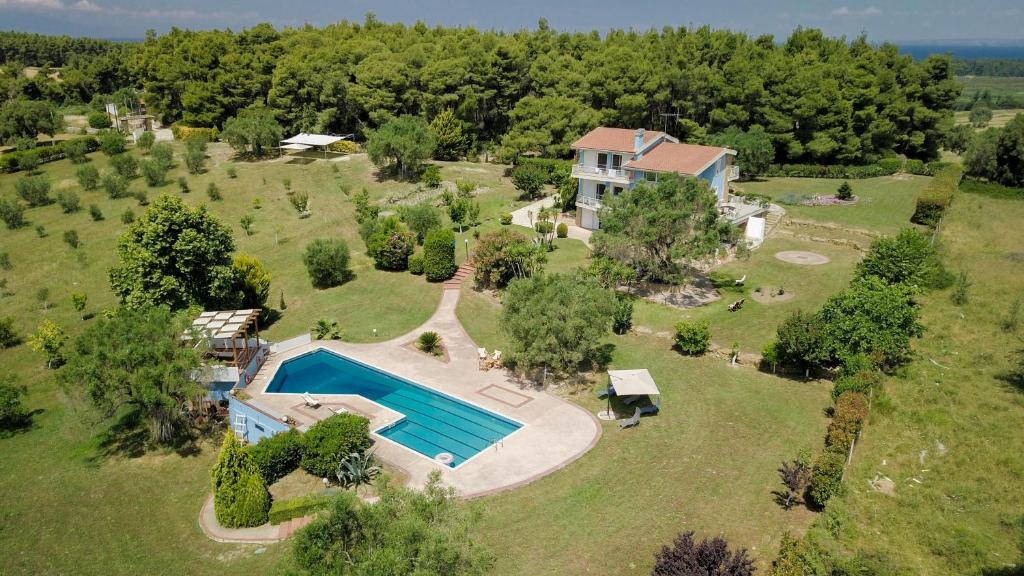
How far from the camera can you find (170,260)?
31.0 m

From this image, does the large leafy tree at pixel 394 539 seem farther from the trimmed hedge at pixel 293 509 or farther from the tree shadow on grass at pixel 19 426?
the tree shadow on grass at pixel 19 426

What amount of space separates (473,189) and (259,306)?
79.3ft

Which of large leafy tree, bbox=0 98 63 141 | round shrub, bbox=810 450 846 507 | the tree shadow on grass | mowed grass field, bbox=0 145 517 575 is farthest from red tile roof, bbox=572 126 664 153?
large leafy tree, bbox=0 98 63 141

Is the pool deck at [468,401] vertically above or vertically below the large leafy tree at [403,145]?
below

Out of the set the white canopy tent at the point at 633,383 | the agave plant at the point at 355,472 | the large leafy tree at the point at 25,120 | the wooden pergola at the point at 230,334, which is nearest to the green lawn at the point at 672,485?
the white canopy tent at the point at 633,383

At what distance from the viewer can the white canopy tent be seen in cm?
2438

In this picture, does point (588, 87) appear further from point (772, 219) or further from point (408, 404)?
point (408, 404)

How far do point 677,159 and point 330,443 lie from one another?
33.0m

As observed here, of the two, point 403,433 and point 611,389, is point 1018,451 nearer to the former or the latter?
point 611,389

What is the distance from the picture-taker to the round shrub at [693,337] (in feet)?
97.3

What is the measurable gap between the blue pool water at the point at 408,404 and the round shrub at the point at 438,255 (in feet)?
31.9

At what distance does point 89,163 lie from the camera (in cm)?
6662

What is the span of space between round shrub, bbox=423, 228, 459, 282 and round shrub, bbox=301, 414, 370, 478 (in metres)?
17.9

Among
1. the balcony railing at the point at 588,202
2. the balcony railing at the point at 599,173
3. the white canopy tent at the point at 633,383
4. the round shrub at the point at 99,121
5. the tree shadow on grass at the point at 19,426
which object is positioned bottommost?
the tree shadow on grass at the point at 19,426
